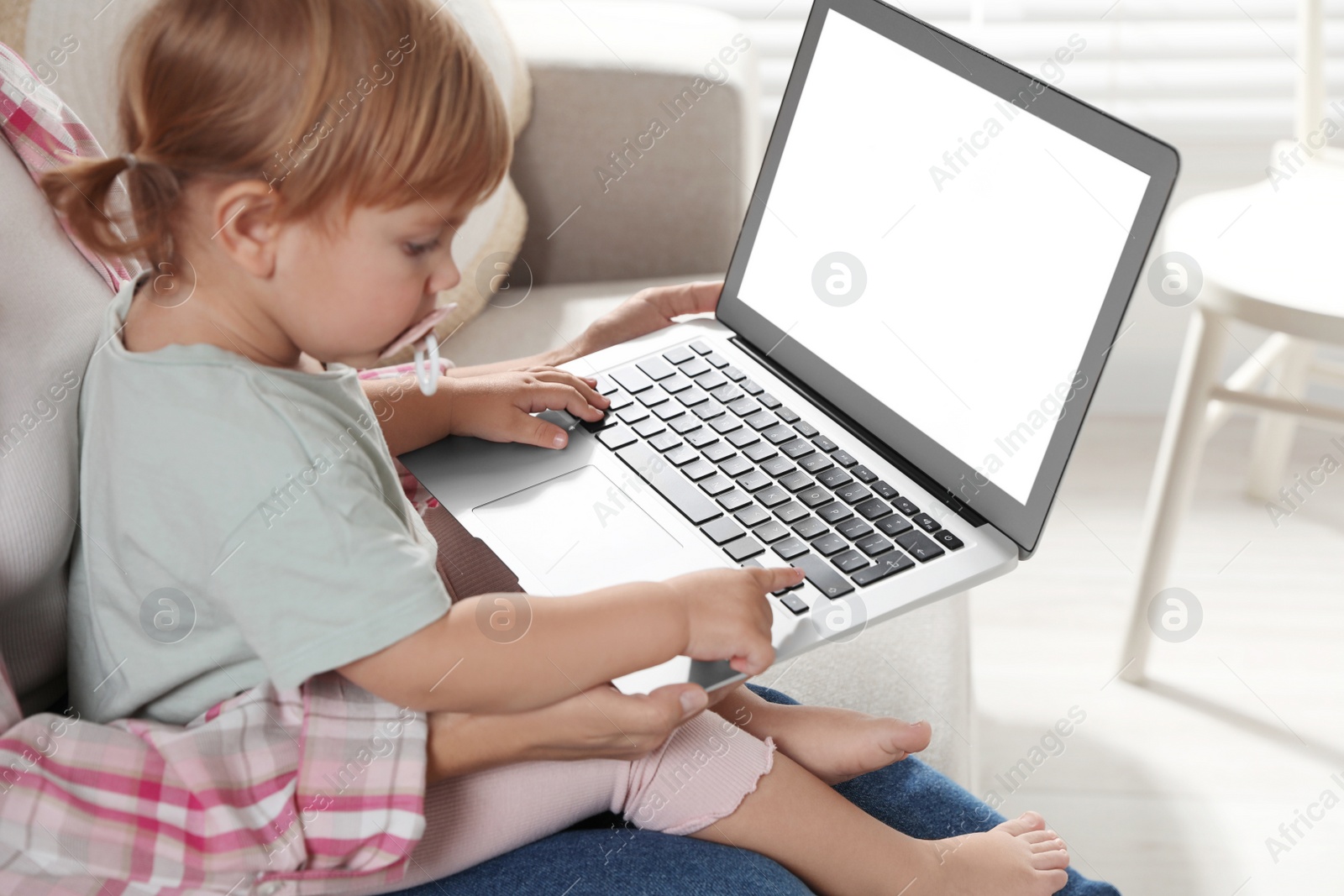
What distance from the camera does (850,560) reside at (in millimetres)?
785

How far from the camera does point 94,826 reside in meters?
0.63

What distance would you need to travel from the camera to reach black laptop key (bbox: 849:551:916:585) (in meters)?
0.77

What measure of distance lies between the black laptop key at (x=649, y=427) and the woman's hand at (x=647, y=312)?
0.46ft

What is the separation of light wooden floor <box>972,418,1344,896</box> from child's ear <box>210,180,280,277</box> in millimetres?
1024

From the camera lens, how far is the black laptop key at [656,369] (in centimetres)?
99

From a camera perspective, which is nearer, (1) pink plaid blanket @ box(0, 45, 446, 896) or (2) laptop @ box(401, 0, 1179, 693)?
(1) pink plaid blanket @ box(0, 45, 446, 896)

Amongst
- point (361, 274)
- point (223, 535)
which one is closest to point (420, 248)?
point (361, 274)

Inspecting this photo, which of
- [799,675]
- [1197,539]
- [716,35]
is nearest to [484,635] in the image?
[799,675]

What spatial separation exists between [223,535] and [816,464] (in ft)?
1.38

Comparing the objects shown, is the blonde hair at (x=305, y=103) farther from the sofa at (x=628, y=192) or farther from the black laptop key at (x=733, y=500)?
the black laptop key at (x=733, y=500)

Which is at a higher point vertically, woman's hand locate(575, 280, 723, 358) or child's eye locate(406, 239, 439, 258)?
child's eye locate(406, 239, 439, 258)

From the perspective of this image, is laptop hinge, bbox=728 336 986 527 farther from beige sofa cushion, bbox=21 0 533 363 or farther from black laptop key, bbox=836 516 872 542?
beige sofa cushion, bbox=21 0 533 363

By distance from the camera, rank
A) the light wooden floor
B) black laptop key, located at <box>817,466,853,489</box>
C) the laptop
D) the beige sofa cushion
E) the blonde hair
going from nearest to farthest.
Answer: the blonde hair
the laptop
black laptop key, located at <box>817,466,853,489</box>
the beige sofa cushion
the light wooden floor

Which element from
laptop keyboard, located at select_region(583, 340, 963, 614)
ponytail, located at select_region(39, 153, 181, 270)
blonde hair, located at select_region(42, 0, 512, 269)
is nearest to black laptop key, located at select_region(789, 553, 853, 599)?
laptop keyboard, located at select_region(583, 340, 963, 614)
